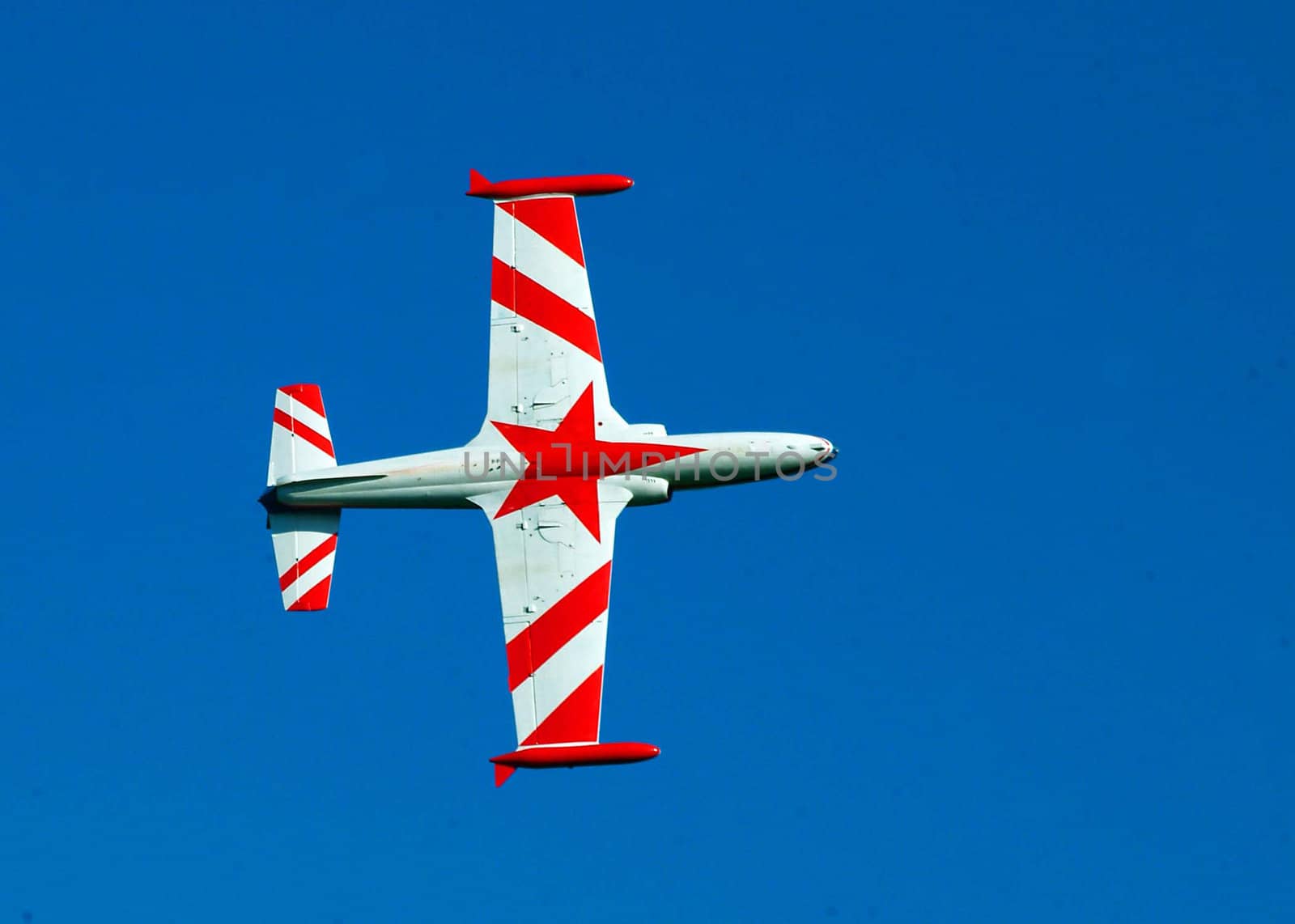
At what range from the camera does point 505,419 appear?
144 feet

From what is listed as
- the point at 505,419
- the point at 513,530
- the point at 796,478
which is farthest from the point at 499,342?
the point at 796,478

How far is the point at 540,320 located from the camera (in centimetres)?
4425

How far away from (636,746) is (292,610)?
29.6ft

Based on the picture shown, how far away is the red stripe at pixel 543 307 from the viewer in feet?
145

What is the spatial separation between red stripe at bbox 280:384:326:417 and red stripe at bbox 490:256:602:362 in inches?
198

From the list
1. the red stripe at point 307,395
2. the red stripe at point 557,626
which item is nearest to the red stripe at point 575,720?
the red stripe at point 557,626

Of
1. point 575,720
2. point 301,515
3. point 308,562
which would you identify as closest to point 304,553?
point 308,562

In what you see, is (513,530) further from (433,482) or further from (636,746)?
(636,746)

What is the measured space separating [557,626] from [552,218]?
10.2 metres

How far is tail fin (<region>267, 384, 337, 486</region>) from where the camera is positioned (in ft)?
146

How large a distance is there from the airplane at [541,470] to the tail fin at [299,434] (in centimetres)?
4

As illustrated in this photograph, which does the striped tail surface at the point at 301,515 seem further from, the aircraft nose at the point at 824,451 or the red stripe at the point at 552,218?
the aircraft nose at the point at 824,451

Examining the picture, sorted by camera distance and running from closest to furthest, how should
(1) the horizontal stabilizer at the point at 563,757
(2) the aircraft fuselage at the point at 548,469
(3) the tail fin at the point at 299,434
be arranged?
(1) the horizontal stabilizer at the point at 563,757 → (2) the aircraft fuselage at the point at 548,469 → (3) the tail fin at the point at 299,434

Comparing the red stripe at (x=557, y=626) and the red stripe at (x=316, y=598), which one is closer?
the red stripe at (x=557, y=626)
